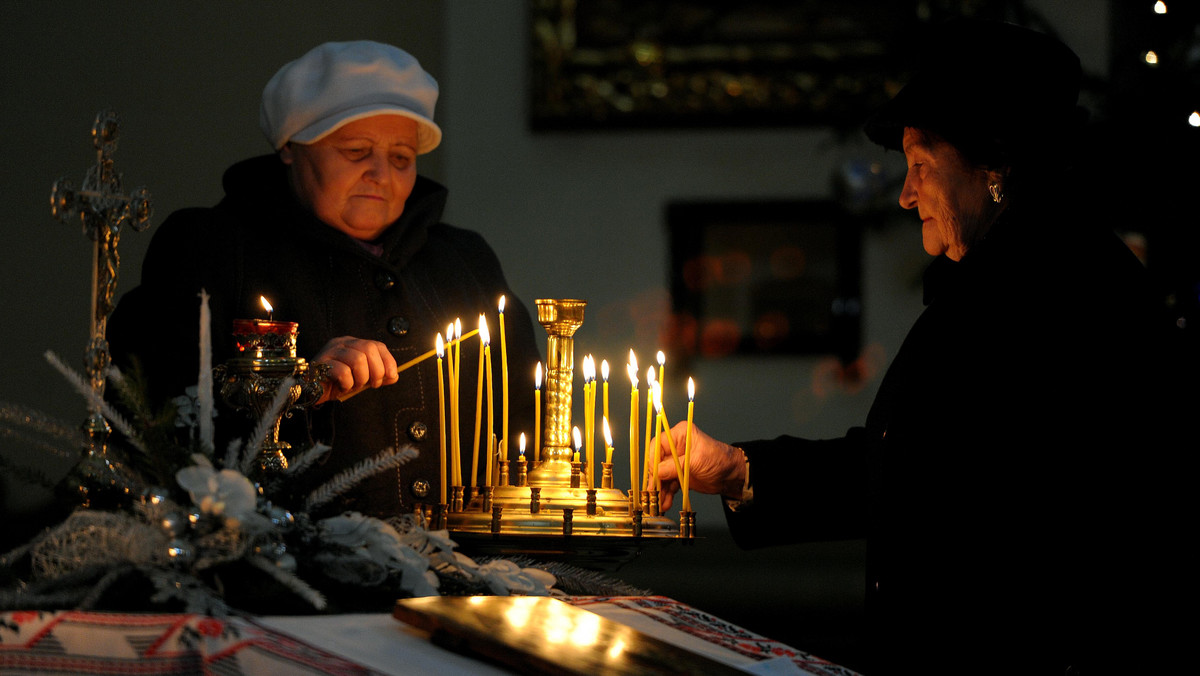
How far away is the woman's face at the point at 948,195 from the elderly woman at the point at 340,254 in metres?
0.74

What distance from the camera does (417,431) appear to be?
5.98 ft

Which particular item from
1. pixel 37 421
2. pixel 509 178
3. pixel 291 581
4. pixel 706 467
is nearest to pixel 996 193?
pixel 706 467

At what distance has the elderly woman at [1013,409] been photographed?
134 cm

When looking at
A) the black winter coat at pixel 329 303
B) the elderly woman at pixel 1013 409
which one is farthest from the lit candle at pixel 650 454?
the black winter coat at pixel 329 303

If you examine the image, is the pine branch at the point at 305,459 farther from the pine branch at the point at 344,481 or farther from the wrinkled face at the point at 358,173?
the wrinkled face at the point at 358,173

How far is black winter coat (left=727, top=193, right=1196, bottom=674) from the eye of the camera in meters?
1.34

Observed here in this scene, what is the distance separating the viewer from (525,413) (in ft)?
6.57

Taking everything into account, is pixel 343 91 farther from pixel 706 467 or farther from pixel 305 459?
pixel 305 459

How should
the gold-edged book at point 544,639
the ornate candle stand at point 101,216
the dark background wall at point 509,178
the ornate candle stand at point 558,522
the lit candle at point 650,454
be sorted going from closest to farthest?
1. the gold-edged book at point 544,639
2. the ornate candle stand at point 101,216
3. the ornate candle stand at point 558,522
4. the lit candle at point 650,454
5. the dark background wall at point 509,178

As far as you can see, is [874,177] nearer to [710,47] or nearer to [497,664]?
[710,47]

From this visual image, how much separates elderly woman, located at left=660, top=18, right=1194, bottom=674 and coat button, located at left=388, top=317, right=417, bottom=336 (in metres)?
0.51

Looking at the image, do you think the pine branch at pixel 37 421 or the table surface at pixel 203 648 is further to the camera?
the pine branch at pixel 37 421

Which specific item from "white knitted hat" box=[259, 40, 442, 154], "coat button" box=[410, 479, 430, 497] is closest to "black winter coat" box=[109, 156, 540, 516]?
"coat button" box=[410, 479, 430, 497]

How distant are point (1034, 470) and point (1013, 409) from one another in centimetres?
8
